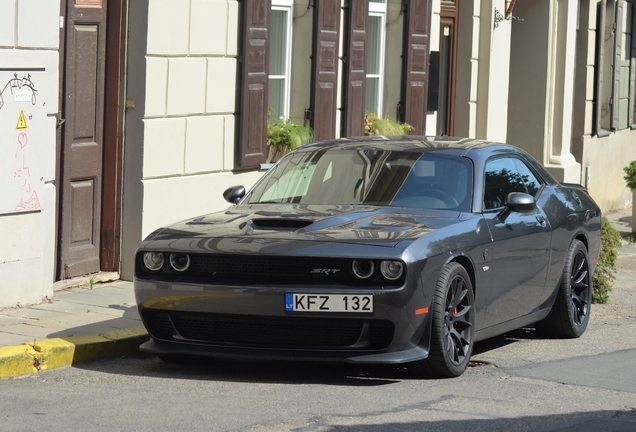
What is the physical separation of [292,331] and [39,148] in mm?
3257

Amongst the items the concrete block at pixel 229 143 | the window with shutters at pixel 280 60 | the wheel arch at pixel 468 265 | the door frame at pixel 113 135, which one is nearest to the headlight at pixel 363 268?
the wheel arch at pixel 468 265

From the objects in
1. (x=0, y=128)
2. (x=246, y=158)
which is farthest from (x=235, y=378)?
(x=246, y=158)

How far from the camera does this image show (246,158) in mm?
11930

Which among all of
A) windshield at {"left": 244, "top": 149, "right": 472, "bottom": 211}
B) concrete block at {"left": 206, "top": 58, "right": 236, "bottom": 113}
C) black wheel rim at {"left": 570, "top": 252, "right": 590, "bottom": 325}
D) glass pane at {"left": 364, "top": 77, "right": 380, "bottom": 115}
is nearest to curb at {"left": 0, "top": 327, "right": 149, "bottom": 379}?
windshield at {"left": 244, "top": 149, "right": 472, "bottom": 211}

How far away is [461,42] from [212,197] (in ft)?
20.6

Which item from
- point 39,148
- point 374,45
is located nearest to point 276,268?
point 39,148

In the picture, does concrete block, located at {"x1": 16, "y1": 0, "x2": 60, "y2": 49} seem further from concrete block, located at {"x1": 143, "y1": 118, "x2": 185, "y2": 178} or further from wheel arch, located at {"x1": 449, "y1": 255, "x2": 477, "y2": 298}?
wheel arch, located at {"x1": 449, "y1": 255, "x2": 477, "y2": 298}

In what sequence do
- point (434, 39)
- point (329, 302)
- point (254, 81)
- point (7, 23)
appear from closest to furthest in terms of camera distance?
point (329, 302) → point (7, 23) → point (254, 81) → point (434, 39)

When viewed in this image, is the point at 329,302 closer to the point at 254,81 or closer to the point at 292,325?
the point at 292,325

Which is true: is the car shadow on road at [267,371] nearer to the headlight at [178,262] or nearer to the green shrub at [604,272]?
the headlight at [178,262]

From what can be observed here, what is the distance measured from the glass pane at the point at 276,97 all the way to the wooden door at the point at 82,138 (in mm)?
2557

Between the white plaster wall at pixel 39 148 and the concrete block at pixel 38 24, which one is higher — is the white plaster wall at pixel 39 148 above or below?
below

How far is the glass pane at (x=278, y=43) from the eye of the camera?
12.8m

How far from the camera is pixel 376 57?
1472 centimetres
